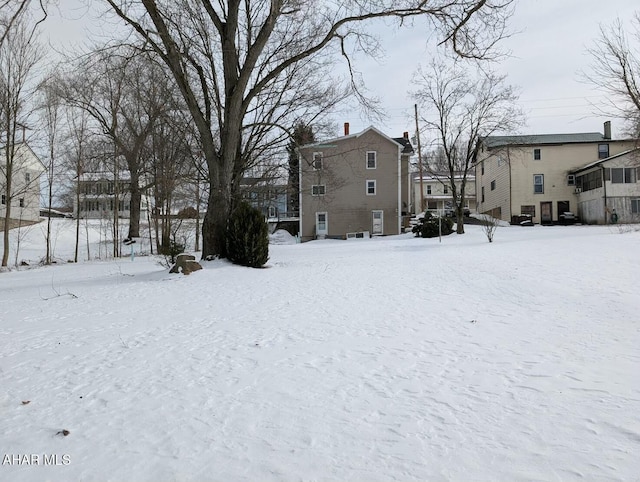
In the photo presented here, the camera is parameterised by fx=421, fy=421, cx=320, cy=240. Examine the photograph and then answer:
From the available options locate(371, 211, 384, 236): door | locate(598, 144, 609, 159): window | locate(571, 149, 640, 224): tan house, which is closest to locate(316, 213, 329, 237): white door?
locate(371, 211, 384, 236): door

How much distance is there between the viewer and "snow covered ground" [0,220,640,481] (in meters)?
2.49

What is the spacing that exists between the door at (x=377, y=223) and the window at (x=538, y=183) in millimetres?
14538

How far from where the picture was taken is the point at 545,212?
1468 inches

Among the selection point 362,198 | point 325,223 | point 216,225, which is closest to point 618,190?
point 362,198

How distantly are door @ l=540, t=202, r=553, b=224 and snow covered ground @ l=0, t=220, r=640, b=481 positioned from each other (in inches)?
1268

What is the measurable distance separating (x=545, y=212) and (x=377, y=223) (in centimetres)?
1565

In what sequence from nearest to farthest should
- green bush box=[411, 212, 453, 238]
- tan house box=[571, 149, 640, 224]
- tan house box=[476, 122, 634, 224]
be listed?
green bush box=[411, 212, 453, 238] < tan house box=[571, 149, 640, 224] < tan house box=[476, 122, 634, 224]

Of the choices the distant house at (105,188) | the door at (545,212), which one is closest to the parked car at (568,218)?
the door at (545,212)

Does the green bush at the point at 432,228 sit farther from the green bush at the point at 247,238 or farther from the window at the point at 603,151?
the window at the point at 603,151

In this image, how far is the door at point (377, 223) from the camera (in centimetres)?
3409

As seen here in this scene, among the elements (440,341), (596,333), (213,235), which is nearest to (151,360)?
(440,341)

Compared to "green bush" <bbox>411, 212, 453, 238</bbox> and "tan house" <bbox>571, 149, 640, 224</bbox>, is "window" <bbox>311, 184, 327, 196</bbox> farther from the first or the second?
"tan house" <bbox>571, 149, 640, 224</bbox>

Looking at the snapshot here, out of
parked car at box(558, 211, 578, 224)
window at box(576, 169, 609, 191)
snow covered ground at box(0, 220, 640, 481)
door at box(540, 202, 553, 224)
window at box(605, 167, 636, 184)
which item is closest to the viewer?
snow covered ground at box(0, 220, 640, 481)

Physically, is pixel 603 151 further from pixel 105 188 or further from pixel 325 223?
pixel 105 188
